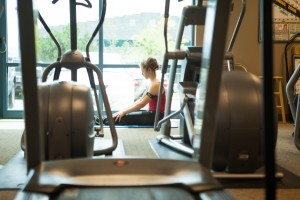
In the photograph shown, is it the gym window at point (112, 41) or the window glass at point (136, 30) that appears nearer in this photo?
the gym window at point (112, 41)

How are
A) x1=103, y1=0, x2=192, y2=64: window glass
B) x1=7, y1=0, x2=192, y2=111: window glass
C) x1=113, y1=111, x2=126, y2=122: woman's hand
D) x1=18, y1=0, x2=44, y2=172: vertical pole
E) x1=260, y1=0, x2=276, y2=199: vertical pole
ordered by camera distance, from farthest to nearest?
1. x1=103, y1=0, x2=192, y2=64: window glass
2. x1=7, y1=0, x2=192, y2=111: window glass
3. x1=113, y1=111, x2=126, y2=122: woman's hand
4. x1=18, y1=0, x2=44, y2=172: vertical pole
5. x1=260, y1=0, x2=276, y2=199: vertical pole

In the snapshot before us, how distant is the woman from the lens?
438 cm

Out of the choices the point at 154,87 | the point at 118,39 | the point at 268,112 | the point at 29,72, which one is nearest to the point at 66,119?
the point at 29,72

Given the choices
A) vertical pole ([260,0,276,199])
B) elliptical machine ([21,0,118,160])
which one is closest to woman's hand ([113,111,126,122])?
elliptical machine ([21,0,118,160])

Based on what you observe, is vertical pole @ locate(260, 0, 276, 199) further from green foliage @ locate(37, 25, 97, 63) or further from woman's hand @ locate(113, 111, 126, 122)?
green foliage @ locate(37, 25, 97, 63)

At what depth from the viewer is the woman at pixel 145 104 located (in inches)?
173

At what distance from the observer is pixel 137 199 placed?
3.77 feet

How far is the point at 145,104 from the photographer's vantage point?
4516 millimetres

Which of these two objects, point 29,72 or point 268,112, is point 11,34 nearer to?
point 29,72

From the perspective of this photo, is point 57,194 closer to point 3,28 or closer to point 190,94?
point 190,94

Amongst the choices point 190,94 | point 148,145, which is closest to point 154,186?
point 190,94

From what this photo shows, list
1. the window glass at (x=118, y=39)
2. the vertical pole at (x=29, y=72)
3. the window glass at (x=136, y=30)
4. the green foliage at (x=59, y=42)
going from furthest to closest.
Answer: the window glass at (x=136, y=30) < the window glass at (x=118, y=39) < the green foliage at (x=59, y=42) < the vertical pole at (x=29, y=72)

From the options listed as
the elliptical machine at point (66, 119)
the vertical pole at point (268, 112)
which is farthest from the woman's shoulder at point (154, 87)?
the vertical pole at point (268, 112)

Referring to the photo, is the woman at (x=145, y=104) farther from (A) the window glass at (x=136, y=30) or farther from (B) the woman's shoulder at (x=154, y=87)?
(A) the window glass at (x=136, y=30)
